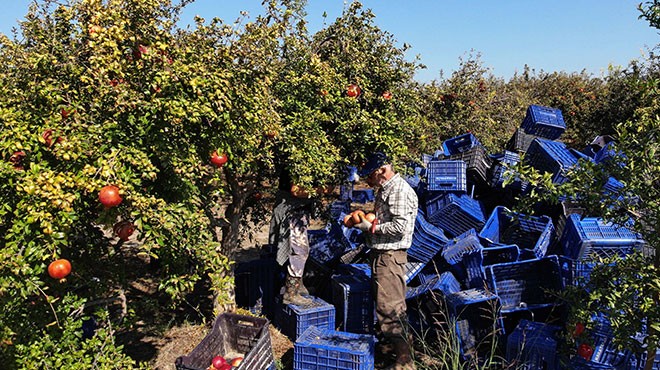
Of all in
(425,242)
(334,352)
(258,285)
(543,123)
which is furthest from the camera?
(543,123)

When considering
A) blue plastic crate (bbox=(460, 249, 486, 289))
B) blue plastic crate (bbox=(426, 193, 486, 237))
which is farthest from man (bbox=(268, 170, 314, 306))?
blue plastic crate (bbox=(426, 193, 486, 237))

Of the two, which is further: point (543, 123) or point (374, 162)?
point (543, 123)

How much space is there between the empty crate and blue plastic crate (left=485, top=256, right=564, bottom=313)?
235 centimetres

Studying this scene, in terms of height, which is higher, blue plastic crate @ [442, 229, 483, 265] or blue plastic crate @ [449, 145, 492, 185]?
blue plastic crate @ [449, 145, 492, 185]

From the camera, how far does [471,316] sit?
487cm

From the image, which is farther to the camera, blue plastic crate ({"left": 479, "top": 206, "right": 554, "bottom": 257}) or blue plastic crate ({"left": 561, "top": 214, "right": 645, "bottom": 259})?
blue plastic crate ({"left": 479, "top": 206, "right": 554, "bottom": 257})

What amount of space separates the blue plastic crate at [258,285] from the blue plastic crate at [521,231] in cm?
271

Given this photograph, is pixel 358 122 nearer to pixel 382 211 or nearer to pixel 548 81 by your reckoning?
pixel 382 211

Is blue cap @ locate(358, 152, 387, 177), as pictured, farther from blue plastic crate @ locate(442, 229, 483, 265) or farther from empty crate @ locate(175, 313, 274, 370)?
empty crate @ locate(175, 313, 274, 370)

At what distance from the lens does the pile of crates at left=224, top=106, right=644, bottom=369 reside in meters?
4.32

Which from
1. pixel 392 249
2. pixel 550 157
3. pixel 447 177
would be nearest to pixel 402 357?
pixel 392 249

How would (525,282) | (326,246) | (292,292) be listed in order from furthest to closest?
(326,246) → (292,292) → (525,282)

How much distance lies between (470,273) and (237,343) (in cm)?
257

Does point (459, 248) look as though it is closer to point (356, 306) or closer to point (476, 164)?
point (356, 306)
